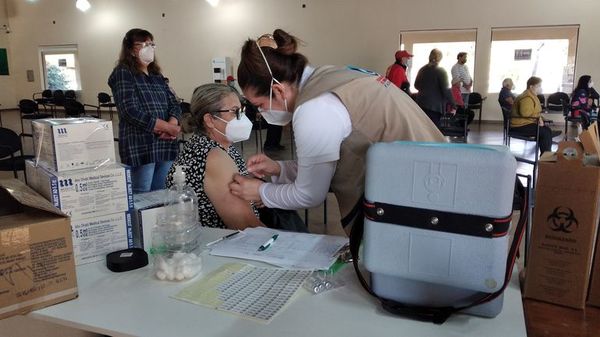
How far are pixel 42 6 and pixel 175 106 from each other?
41.2ft

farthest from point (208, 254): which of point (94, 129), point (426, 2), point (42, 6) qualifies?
point (42, 6)

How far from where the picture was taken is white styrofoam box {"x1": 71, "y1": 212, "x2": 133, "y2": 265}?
4.27 ft

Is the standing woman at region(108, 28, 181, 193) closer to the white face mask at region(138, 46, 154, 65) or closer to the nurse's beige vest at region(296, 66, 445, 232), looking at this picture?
the white face mask at region(138, 46, 154, 65)

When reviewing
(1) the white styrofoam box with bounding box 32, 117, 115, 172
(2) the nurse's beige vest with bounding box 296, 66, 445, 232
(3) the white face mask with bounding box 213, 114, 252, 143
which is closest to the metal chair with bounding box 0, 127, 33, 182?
(3) the white face mask with bounding box 213, 114, 252, 143

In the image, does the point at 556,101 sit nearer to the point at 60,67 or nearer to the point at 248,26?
Answer: the point at 248,26

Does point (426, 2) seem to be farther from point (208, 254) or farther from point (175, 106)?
point (208, 254)

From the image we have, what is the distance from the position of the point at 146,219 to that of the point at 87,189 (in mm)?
183

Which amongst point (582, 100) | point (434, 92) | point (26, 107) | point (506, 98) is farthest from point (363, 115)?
point (26, 107)

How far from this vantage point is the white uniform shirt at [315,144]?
1315 millimetres

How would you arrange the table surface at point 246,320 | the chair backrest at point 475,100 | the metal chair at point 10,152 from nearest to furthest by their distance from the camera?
the table surface at point 246,320
the metal chair at point 10,152
the chair backrest at point 475,100

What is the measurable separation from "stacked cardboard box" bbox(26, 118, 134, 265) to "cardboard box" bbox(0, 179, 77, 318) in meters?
0.11

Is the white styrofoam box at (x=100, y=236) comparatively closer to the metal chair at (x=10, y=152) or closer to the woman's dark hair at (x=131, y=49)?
the woman's dark hair at (x=131, y=49)

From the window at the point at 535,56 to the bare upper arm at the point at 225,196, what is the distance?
A: 343 inches

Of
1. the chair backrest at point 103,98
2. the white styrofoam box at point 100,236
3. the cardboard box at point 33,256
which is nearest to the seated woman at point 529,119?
the white styrofoam box at point 100,236
